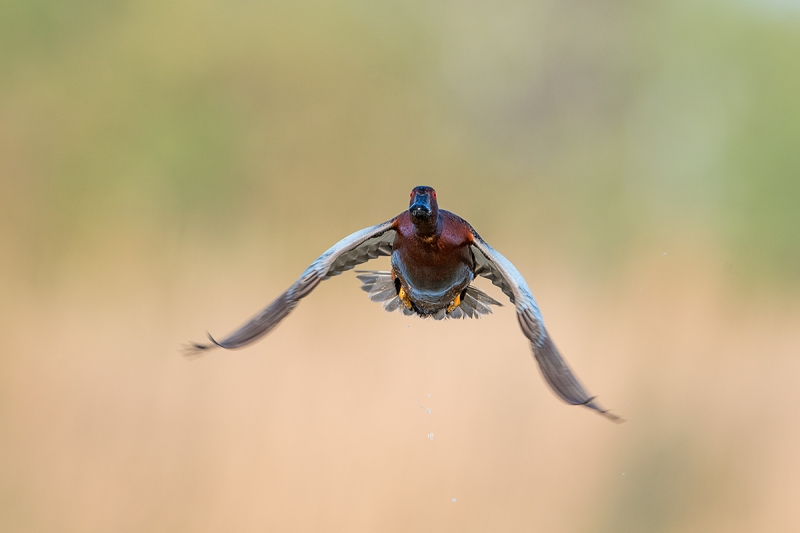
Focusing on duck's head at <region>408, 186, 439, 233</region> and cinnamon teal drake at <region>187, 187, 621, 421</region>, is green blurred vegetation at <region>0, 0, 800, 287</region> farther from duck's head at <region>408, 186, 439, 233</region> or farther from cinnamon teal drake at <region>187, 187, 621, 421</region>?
duck's head at <region>408, 186, 439, 233</region>

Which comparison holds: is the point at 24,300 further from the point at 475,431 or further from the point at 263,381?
the point at 475,431

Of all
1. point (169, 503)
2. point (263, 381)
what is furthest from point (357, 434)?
point (169, 503)

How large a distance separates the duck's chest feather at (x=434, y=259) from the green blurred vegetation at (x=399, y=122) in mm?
2726

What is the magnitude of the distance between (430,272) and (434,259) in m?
0.08

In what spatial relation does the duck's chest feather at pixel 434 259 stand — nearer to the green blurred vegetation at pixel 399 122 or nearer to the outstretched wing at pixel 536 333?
the outstretched wing at pixel 536 333

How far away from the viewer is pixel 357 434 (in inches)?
229

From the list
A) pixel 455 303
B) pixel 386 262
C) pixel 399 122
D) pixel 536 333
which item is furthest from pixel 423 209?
pixel 399 122

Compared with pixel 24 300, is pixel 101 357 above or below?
below

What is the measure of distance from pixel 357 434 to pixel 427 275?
233 centimetres

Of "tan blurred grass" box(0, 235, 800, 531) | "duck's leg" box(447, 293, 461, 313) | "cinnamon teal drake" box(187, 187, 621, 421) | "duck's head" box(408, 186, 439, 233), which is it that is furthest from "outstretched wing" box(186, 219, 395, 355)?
"tan blurred grass" box(0, 235, 800, 531)

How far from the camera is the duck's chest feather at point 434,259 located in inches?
149

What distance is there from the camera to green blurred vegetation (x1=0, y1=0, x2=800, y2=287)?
6.75 meters

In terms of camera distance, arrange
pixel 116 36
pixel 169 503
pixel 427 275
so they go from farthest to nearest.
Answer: pixel 116 36 < pixel 169 503 < pixel 427 275

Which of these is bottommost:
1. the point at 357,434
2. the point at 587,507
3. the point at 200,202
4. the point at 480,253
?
the point at 587,507
